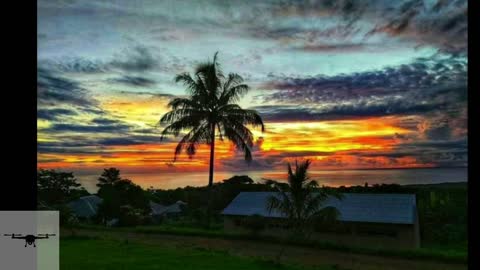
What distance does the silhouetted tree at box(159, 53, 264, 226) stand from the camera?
678cm

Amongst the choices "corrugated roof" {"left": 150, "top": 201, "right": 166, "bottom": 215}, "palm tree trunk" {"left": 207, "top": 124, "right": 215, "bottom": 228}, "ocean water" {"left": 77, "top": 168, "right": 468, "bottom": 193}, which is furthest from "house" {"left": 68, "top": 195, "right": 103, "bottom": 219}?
"palm tree trunk" {"left": 207, "top": 124, "right": 215, "bottom": 228}

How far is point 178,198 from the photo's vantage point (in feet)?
Result: 15.5

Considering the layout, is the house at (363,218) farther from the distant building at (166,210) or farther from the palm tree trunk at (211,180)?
the distant building at (166,210)

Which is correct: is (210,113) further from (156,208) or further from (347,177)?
(347,177)

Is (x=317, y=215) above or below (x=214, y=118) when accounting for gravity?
below

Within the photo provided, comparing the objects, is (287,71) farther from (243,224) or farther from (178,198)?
(243,224)

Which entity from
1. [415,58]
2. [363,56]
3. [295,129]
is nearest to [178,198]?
[295,129]

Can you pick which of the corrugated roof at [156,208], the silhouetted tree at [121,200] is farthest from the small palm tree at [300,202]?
the silhouetted tree at [121,200]

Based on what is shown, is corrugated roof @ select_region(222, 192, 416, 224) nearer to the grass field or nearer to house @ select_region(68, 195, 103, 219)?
the grass field

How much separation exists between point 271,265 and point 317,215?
1.61 metres

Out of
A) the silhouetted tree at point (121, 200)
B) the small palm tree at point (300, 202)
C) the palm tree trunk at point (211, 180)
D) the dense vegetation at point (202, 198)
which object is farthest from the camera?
the palm tree trunk at point (211, 180)

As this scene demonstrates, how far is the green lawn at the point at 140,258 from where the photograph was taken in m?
3.40

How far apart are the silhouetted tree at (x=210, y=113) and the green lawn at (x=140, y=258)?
2.36m

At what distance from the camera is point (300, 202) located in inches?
212
